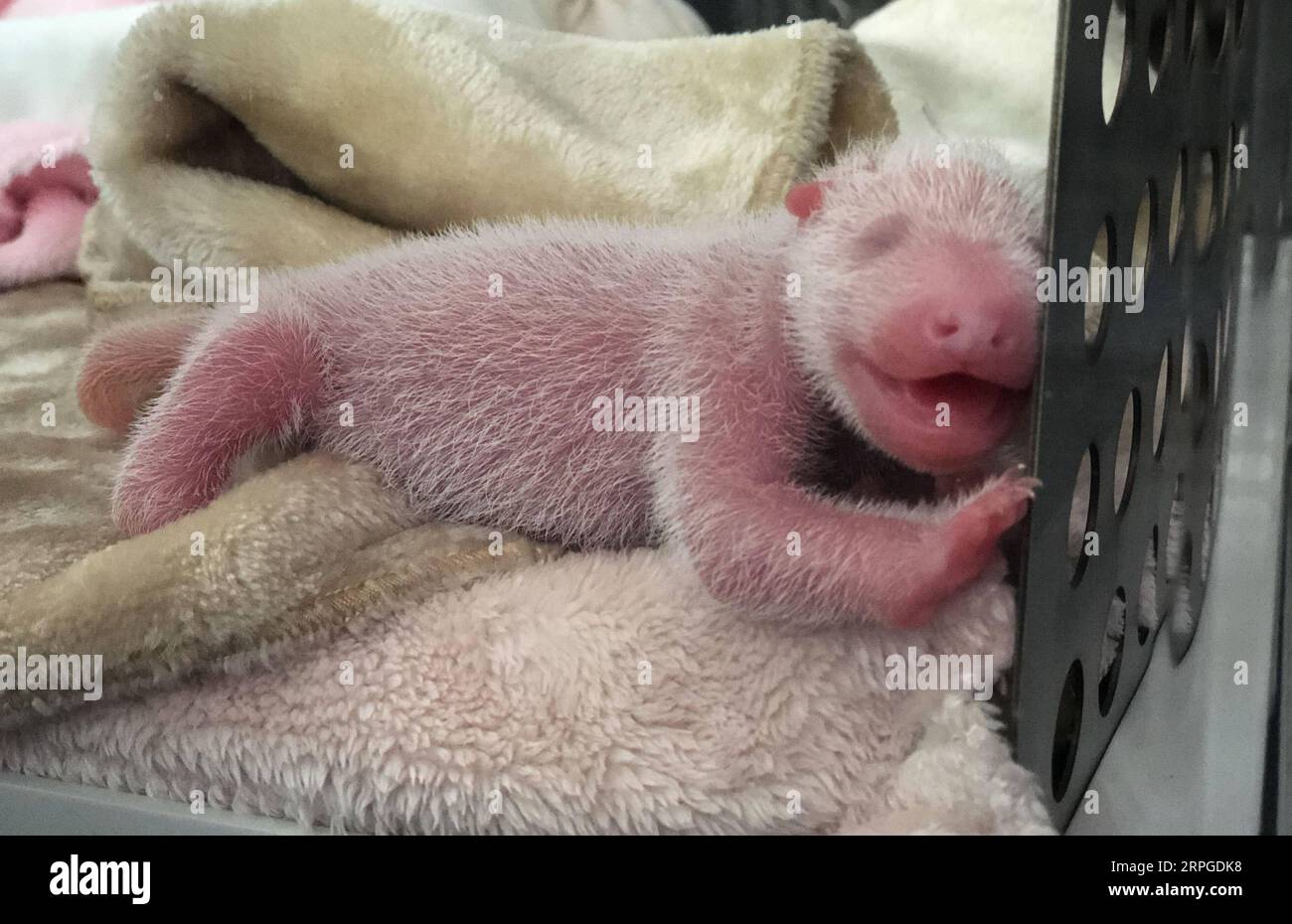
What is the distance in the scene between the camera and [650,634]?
1.53 feet

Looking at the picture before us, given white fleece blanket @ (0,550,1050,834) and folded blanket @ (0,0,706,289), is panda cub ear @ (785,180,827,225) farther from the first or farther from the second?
folded blanket @ (0,0,706,289)

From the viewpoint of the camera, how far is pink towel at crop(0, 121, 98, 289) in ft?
3.05

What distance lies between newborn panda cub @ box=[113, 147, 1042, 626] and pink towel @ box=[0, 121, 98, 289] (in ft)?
1.39

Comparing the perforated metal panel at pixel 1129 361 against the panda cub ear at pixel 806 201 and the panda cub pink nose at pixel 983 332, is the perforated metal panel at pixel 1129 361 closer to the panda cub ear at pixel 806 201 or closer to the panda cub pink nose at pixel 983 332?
the panda cub pink nose at pixel 983 332

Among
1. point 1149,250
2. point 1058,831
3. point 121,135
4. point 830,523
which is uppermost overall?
point 121,135

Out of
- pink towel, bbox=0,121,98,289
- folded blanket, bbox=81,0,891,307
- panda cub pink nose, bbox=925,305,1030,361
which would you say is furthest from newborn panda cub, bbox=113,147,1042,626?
pink towel, bbox=0,121,98,289

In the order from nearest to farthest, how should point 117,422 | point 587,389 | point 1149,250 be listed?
point 1149,250 < point 587,389 < point 117,422

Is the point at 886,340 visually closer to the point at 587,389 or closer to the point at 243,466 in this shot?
the point at 587,389

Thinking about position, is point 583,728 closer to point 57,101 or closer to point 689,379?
point 689,379

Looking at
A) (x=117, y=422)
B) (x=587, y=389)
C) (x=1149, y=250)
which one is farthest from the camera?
(x=117, y=422)

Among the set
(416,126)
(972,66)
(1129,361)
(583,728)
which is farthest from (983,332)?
(972,66)

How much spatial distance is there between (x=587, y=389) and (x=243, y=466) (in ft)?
0.72

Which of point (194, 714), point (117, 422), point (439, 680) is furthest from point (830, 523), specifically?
point (117, 422)

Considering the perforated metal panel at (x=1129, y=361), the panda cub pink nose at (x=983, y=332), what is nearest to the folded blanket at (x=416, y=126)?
the perforated metal panel at (x=1129, y=361)
